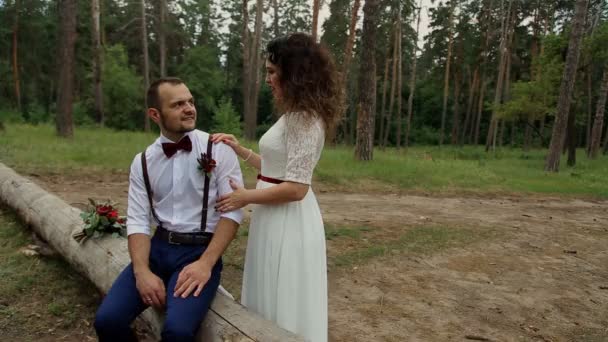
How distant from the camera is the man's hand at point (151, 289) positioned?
7.52ft

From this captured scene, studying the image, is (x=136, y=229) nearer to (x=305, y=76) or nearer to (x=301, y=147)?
(x=301, y=147)

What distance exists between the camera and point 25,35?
106 ft

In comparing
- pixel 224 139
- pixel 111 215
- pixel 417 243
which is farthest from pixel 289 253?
pixel 417 243

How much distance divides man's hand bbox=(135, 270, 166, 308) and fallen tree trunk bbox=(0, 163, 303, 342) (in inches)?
7.4

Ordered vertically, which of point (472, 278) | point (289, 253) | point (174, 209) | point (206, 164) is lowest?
point (472, 278)

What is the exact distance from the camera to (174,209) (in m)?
2.53

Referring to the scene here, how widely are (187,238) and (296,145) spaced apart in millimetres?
844

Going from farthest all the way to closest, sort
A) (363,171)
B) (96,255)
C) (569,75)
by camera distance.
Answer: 1. (569,75)
2. (363,171)
3. (96,255)

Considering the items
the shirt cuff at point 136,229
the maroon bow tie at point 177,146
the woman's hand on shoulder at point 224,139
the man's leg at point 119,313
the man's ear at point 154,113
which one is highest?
the man's ear at point 154,113

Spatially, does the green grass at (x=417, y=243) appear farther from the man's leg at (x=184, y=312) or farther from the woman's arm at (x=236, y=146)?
the man's leg at (x=184, y=312)

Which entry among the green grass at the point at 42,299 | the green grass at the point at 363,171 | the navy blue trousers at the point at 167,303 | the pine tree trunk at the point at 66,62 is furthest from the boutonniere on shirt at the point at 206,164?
the pine tree trunk at the point at 66,62

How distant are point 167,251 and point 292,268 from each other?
28.1 inches

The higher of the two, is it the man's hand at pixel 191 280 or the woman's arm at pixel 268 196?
the woman's arm at pixel 268 196

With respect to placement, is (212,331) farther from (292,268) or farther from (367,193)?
(367,193)
